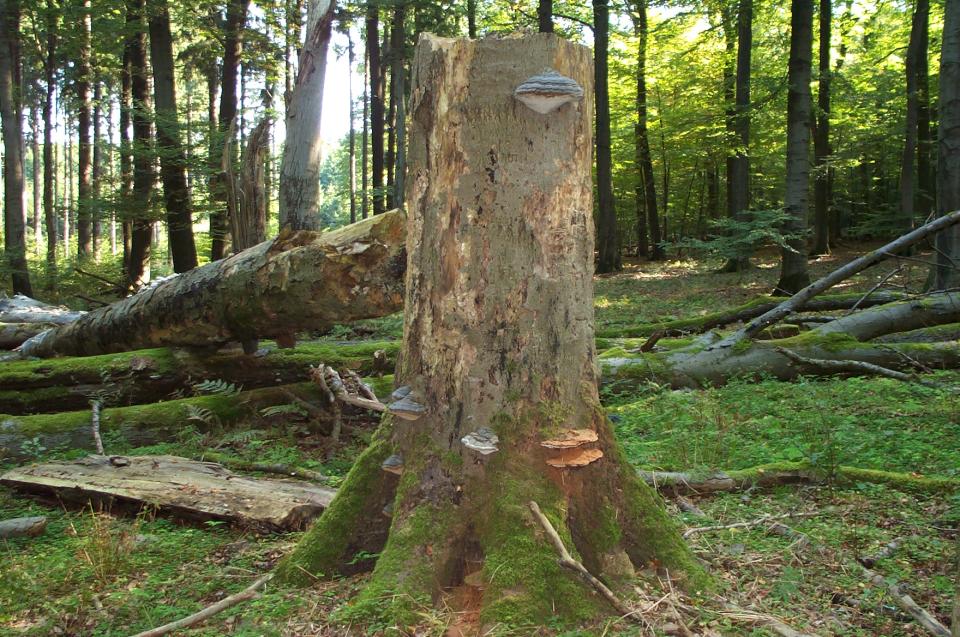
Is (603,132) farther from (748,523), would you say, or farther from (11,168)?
(748,523)

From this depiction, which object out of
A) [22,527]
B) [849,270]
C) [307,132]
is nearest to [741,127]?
[307,132]

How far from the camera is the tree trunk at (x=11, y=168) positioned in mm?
16891

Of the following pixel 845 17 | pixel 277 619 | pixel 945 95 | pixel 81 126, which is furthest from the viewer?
pixel 81 126

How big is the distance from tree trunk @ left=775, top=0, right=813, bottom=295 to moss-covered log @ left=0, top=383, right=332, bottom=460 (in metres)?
11.2

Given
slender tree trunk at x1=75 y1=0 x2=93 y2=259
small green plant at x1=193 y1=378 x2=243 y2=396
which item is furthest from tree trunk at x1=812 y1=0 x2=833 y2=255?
slender tree trunk at x1=75 y1=0 x2=93 y2=259

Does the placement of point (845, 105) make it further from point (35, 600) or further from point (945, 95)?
point (35, 600)

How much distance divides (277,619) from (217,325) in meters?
4.30

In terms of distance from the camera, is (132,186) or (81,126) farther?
(81,126)

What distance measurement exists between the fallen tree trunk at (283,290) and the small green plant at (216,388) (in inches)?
16.7

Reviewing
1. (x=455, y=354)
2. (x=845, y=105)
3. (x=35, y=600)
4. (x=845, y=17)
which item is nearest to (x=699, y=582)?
(x=455, y=354)

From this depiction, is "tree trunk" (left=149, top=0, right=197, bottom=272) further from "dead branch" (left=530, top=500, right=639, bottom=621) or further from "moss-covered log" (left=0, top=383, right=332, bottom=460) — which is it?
"dead branch" (left=530, top=500, right=639, bottom=621)

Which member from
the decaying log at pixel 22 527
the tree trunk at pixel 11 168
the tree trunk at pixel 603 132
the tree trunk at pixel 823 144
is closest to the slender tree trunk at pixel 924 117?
the tree trunk at pixel 823 144

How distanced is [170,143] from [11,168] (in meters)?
5.31

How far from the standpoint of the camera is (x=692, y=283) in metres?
18.4
